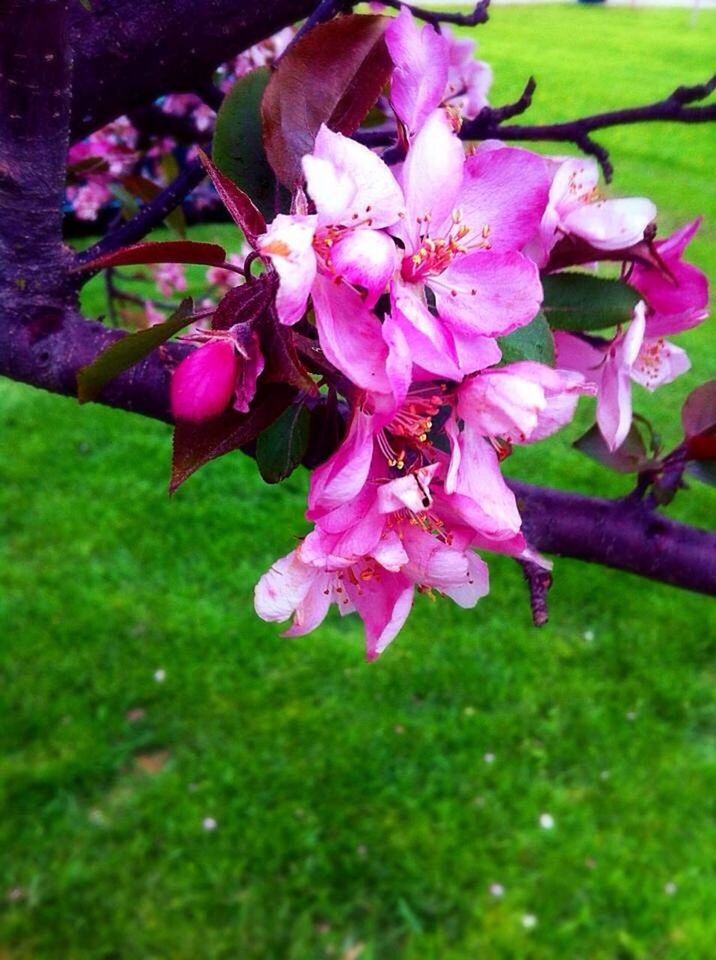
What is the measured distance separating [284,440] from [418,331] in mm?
131

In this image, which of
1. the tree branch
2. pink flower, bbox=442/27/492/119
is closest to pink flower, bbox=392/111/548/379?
the tree branch

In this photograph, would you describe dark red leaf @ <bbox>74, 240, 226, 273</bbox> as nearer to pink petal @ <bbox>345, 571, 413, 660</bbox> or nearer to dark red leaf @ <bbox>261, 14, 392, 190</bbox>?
dark red leaf @ <bbox>261, 14, 392, 190</bbox>

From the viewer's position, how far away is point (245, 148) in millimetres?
583

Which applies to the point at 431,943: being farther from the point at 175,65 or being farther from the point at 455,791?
the point at 175,65

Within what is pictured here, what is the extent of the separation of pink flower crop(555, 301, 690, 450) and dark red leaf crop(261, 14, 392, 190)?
0.21 metres

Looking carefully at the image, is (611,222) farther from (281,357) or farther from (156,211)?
(156,211)

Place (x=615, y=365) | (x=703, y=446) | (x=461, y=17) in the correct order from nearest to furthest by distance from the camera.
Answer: (x=615, y=365) → (x=703, y=446) → (x=461, y=17)

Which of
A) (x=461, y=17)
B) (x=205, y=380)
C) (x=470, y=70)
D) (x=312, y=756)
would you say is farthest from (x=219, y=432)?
(x=312, y=756)

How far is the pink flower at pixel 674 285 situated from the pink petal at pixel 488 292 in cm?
15

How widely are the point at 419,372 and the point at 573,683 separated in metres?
2.51

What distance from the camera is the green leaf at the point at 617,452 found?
85cm

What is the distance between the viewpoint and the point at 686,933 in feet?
6.99

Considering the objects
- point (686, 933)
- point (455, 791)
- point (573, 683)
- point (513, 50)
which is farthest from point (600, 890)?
point (513, 50)

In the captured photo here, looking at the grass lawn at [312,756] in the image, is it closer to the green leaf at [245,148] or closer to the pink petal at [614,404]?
the pink petal at [614,404]
